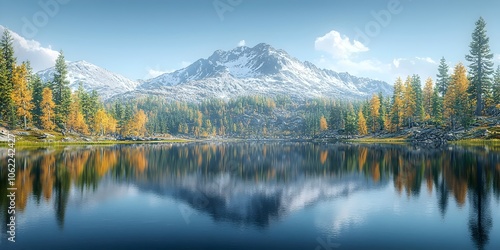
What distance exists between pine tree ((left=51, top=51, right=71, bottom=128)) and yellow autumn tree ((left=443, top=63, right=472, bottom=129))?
132137 millimetres

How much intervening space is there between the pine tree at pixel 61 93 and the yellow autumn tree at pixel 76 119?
210 cm

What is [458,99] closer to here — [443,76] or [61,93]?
[443,76]

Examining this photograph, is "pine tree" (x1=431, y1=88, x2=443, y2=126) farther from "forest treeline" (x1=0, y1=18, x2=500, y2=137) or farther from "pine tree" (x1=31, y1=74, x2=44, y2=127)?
"pine tree" (x1=31, y1=74, x2=44, y2=127)

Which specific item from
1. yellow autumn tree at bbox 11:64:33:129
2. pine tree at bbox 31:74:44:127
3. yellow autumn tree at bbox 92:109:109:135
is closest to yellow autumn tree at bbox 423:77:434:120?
yellow autumn tree at bbox 92:109:109:135

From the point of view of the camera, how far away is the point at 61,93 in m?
123

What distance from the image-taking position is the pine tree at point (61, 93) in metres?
119

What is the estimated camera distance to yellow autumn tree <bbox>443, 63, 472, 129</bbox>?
107562 mm

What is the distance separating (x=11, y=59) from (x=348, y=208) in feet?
377

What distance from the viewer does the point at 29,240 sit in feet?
59.7

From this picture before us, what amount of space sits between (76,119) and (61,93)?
10698mm

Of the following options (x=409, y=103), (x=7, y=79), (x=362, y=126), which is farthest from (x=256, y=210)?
(x=362, y=126)

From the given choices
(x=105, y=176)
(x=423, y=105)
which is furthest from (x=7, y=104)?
(x=423, y=105)

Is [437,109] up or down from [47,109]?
up

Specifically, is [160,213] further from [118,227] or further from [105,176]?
[105,176]
